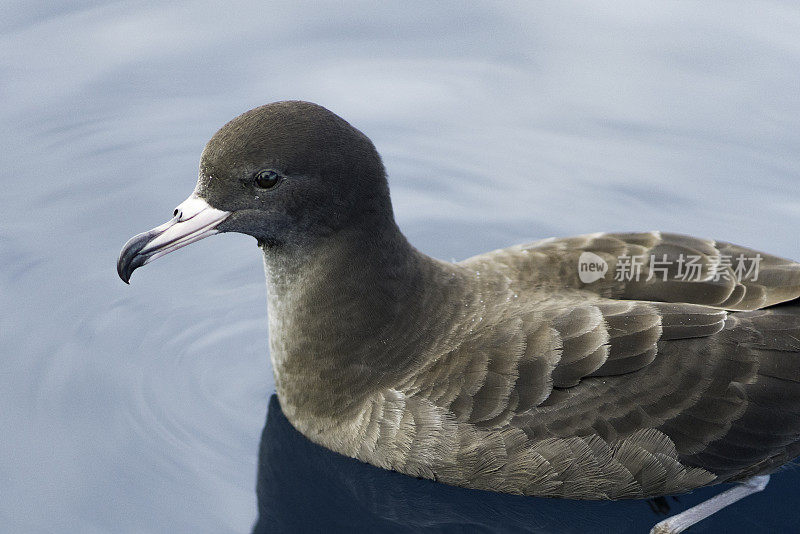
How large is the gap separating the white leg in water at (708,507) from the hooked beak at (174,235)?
2.73m

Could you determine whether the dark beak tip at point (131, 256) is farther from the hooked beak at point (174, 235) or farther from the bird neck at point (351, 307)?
the bird neck at point (351, 307)

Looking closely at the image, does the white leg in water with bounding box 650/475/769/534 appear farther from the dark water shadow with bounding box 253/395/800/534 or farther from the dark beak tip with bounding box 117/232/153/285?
the dark beak tip with bounding box 117/232/153/285

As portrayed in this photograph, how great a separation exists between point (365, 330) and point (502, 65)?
3.96m

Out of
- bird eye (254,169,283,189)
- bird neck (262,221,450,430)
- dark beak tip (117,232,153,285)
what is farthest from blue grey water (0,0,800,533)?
bird eye (254,169,283,189)

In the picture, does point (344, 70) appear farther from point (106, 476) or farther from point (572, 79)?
point (106, 476)

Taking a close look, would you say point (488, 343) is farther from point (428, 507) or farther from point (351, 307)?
point (428, 507)

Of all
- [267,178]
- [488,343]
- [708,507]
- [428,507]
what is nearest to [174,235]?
[267,178]

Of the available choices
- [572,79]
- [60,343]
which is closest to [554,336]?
[60,343]

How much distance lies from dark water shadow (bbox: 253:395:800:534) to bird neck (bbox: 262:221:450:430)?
0.40 metres

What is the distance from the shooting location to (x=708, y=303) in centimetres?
567

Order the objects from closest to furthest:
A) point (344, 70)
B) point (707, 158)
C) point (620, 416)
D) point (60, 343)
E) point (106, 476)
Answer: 1. point (620, 416)
2. point (106, 476)
3. point (60, 343)
4. point (707, 158)
5. point (344, 70)

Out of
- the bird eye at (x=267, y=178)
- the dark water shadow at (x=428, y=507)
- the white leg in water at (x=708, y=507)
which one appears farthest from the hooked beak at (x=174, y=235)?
the white leg in water at (x=708, y=507)

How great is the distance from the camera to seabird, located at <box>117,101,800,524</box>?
539 cm

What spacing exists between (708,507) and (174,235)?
10.0 feet
